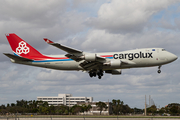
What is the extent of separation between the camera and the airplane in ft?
165

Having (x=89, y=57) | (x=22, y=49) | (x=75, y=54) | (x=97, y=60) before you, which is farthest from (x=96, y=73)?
(x=22, y=49)

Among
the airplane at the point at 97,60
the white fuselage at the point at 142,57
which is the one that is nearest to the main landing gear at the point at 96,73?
the airplane at the point at 97,60

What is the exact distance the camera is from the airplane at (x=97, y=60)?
5038cm

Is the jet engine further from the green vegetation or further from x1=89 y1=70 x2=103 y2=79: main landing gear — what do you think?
the green vegetation

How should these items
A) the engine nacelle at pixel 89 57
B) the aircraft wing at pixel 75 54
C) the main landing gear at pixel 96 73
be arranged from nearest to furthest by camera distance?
the aircraft wing at pixel 75 54
the engine nacelle at pixel 89 57
the main landing gear at pixel 96 73

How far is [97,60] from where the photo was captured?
51156mm

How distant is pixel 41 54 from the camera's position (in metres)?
57.8

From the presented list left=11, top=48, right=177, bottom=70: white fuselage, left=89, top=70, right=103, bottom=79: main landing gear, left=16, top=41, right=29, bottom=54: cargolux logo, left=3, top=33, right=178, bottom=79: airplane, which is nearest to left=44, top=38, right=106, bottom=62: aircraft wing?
left=3, top=33, right=178, bottom=79: airplane

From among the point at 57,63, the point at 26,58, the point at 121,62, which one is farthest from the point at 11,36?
the point at 121,62

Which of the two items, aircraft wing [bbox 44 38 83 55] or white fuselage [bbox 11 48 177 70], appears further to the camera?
white fuselage [bbox 11 48 177 70]

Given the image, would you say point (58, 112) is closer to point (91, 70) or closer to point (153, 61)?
point (91, 70)

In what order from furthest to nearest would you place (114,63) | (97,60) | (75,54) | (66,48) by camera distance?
(97,60) < (114,63) < (75,54) < (66,48)

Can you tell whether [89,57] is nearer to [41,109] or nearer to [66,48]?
[66,48]

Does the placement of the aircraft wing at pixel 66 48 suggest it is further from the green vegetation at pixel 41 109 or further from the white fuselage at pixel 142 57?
the green vegetation at pixel 41 109
